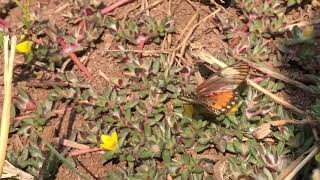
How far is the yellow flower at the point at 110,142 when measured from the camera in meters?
2.72

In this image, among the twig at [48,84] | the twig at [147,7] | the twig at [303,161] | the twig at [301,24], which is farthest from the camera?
the twig at [147,7]

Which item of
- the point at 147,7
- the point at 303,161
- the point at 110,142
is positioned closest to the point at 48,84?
the point at 110,142

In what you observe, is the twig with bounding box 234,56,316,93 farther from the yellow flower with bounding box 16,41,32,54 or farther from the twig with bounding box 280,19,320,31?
the yellow flower with bounding box 16,41,32,54

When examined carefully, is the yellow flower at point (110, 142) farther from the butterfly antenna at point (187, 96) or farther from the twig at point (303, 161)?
the twig at point (303, 161)

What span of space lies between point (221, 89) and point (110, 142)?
0.64 metres

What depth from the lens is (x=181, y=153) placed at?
109 inches

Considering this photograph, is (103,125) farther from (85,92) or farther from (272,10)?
(272,10)

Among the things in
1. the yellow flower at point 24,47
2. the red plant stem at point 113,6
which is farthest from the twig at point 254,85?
the yellow flower at point 24,47

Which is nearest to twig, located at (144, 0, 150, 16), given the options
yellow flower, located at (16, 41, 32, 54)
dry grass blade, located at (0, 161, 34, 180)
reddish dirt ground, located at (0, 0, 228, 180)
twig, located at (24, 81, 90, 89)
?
reddish dirt ground, located at (0, 0, 228, 180)

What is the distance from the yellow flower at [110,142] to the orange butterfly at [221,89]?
467 mm

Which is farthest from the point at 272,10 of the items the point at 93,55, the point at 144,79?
the point at 93,55

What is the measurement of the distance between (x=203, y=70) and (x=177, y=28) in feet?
1.26

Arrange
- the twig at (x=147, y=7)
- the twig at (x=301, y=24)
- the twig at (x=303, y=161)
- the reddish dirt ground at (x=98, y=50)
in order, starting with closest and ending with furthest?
the twig at (x=303, y=161)
the reddish dirt ground at (x=98, y=50)
the twig at (x=301, y=24)
the twig at (x=147, y=7)

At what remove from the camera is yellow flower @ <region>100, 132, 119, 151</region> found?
2.72 m
